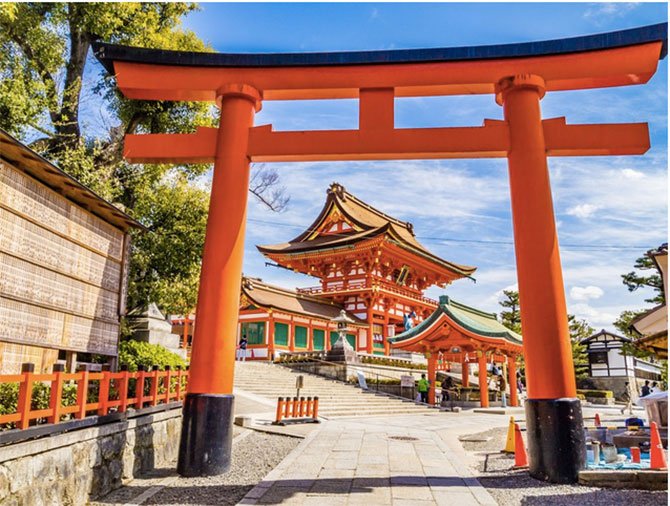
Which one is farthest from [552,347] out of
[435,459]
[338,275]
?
[338,275]

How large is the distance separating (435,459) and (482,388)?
13565 millimetres

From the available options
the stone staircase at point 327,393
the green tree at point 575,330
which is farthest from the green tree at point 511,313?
the stone staircase at point 327,393

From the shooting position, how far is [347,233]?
32.9 meters

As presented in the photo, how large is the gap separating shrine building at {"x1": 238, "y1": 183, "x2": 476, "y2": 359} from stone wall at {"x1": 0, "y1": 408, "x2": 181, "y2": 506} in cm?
1919

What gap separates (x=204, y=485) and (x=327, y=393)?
40.8 feet

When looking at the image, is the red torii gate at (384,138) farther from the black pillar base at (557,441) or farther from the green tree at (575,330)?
the green tree at (575,330)

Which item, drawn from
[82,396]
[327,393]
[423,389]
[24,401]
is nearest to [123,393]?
[82,396]

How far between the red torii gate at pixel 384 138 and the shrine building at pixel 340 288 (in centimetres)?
1911

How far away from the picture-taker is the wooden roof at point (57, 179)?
5.57m

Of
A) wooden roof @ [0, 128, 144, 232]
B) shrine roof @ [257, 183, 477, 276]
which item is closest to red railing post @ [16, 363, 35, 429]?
wooden roof @ [0, 128, 144, 232]

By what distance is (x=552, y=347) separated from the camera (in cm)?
638

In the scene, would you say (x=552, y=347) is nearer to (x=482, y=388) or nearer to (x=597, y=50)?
(x=597, y=50)

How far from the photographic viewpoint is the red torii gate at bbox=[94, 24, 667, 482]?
21.2 feet

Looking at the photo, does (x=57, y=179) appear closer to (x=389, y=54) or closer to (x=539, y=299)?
(x=389, y=54)
